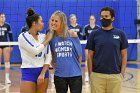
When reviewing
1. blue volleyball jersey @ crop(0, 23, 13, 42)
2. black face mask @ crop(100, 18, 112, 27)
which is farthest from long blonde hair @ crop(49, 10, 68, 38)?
blue volleyball jersey @ crop(0, 23, 13, 42)

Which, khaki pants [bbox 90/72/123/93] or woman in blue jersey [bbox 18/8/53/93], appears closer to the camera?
khaki pants [bbox 90/72/123/93]

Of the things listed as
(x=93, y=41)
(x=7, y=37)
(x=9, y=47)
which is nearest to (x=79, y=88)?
(x=93, y=41)

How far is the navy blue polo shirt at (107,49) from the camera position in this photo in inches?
168

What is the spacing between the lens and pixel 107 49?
168 inches

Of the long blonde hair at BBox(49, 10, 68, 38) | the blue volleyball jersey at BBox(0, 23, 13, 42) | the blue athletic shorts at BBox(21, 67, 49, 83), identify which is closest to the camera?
the long blonde hair at BBox(49, 10, 68, 38)

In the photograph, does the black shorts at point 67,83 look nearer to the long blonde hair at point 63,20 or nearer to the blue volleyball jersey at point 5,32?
the long blonde hair at point 63,20

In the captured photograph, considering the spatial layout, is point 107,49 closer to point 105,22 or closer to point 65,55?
point 105,22

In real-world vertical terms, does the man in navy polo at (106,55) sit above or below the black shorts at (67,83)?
above

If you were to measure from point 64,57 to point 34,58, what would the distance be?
41 cm

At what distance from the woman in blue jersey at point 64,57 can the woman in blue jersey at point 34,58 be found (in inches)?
5.2

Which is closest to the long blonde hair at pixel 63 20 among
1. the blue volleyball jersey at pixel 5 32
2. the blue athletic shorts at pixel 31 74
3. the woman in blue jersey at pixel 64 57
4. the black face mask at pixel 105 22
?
the woman in blue jersey at pixel 64 57

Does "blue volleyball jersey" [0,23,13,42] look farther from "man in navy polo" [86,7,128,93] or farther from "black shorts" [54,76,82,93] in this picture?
"man in navy polo" [86,7,128,93]

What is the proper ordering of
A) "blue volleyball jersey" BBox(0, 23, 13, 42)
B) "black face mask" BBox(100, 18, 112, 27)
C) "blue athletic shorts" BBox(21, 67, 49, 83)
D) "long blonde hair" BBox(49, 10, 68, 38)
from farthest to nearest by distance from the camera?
"blue volleyball jersey" BBox(0, 23, 13, 42) < "blue athletic shorts" BBox(21, 67, 49, 83) < "long blonde hair" BBox(49, 10, 68, 38) < "black face mask" BBox(100, 18, 112, 27)

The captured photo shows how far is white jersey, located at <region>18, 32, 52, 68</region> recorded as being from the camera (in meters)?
4.46
